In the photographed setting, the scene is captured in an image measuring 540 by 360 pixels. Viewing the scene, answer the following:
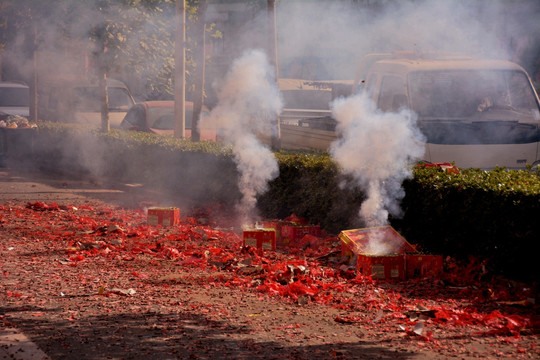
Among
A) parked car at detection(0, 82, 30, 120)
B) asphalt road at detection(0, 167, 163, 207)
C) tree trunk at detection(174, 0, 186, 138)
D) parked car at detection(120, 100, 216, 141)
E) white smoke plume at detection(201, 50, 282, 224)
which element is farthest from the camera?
parked car at detection(0, 82, 30, 120)

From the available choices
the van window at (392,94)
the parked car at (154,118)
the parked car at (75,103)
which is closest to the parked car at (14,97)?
the parked car at (75,103)

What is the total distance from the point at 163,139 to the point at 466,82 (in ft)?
23.3

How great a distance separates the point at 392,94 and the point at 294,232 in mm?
2725

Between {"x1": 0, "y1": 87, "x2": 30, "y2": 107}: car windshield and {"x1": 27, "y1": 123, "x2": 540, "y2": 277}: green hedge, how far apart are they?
8643mm

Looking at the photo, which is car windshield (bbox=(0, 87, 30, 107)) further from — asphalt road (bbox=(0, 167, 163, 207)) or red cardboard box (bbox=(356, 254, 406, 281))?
red cardboard box (bbox=(356, 254, 406, 281))

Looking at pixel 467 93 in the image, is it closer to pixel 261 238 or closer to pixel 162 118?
pixel 261 238

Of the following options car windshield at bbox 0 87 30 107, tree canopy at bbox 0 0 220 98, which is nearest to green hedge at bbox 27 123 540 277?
tree canopy at bbox 0 0 220 98

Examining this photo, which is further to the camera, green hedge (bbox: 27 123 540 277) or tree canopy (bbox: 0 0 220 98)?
tree canopy (bbox: 0 0 220 98)

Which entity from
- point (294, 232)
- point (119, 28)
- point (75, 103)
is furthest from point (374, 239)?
point (75, 103)

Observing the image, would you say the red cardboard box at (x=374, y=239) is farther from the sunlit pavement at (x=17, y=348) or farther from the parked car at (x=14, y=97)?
the parked car at (x=14, y=97)

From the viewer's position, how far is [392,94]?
1026cm

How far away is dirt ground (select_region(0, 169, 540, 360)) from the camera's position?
16.4 ft

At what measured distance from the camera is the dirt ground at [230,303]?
499cm

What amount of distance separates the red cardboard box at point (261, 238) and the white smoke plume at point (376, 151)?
3.87 ft
